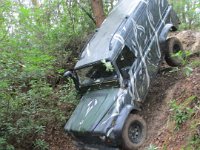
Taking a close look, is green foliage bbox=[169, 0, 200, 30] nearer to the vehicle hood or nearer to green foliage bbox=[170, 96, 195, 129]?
green foliage bbox=[170, 96, 195, 129]

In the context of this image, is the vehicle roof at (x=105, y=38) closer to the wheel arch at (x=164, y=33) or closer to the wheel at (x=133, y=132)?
the wheel arch at (x=164, y=33)

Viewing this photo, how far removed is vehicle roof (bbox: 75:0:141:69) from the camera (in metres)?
6.14

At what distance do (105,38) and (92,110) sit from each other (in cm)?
174

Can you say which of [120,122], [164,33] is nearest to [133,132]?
[120,122]

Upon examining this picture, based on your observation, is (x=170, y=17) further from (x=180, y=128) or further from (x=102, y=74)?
(x=180, y=128)

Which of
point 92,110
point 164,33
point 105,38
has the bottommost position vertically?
point 92,110

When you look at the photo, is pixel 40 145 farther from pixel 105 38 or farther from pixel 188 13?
pixel 188 13

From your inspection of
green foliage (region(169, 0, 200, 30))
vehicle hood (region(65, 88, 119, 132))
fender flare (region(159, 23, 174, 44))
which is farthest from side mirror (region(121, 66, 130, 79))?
green foliage (region(169, 0, 200, 30))

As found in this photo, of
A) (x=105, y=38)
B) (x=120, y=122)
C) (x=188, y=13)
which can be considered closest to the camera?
(x=120, y=122)

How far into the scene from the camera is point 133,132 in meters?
5.67

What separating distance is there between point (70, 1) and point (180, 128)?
7821 mm

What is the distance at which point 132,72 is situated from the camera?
607cm

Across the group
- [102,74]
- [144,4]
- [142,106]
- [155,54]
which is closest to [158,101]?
[142,106]

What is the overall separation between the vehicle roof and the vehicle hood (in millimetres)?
709
